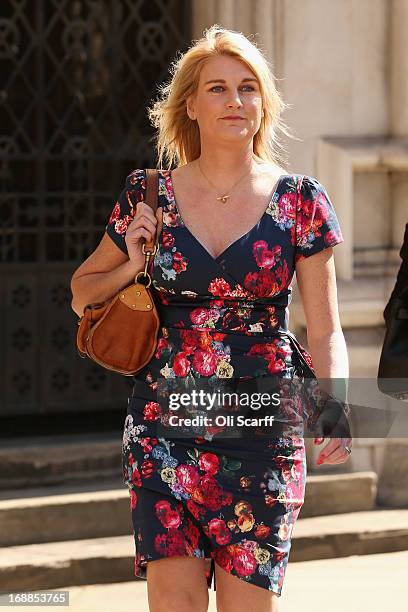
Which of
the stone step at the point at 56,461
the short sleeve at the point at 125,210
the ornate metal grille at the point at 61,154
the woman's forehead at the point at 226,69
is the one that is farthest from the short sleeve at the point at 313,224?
the ornate metal grille at the point at 61,154

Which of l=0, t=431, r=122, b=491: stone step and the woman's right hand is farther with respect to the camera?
l=0, t=431, r=122, b=491: stone step

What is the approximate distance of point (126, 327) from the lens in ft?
12.8

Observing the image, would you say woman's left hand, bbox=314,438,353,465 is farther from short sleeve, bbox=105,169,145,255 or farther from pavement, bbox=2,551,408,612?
pavement, bbox=2,551,408,612

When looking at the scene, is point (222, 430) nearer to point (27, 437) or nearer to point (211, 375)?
point (211, 375)

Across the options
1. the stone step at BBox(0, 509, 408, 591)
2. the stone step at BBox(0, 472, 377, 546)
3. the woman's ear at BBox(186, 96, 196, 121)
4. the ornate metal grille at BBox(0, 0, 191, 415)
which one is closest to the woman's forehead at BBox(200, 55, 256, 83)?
the woman's ear at BBox(186, 96, 196, 121)

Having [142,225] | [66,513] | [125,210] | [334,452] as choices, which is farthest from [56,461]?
[334,452]

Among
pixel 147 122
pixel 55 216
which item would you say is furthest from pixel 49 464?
pixel 147 122

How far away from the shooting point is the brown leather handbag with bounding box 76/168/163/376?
12.7ft

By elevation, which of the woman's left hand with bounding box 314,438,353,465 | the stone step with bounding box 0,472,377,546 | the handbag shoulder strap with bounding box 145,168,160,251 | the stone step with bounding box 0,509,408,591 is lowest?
the stone step with bounding box 0,509,408,591

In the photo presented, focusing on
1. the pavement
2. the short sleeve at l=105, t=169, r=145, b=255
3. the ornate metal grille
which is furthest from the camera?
the ornate metal grille

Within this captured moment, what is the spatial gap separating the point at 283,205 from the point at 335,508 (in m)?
3.60

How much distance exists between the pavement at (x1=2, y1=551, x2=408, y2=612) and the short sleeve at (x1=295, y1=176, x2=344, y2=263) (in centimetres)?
258

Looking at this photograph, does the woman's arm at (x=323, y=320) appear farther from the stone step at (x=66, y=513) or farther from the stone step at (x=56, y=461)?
the stone step at (x=56, y=461)

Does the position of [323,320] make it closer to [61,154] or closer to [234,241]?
[234,241]
